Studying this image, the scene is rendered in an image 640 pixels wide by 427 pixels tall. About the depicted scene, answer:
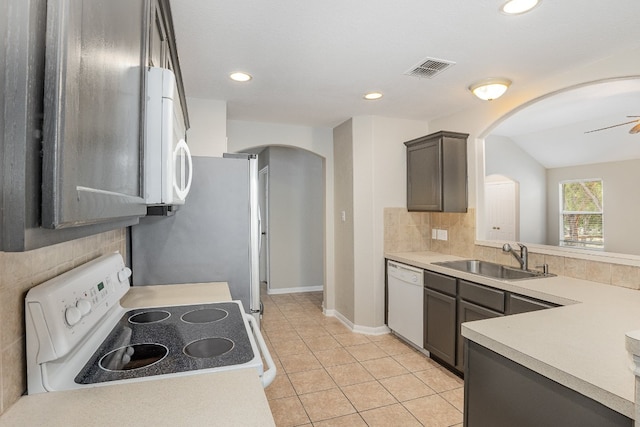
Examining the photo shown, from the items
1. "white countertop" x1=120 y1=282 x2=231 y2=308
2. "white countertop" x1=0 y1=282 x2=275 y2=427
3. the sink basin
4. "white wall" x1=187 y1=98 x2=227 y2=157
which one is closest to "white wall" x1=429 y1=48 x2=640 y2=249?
the sink basin

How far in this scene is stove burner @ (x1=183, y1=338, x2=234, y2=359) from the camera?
1.16 m

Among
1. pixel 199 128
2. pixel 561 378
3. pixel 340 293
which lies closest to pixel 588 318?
pixel 561 378

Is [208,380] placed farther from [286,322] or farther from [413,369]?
[286,322]

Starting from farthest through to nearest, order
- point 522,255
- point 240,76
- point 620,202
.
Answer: point 620,202, point 522,255, point 240,76

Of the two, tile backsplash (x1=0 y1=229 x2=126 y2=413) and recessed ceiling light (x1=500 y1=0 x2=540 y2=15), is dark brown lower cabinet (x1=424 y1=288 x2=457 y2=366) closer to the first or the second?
recessed ceiling light (x1=500 y1=0 x2=540 y2=15)

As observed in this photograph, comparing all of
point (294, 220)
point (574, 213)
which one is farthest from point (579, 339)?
point (294, 220)

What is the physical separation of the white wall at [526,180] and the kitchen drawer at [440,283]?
2.49 metres

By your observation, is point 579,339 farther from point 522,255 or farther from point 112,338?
point 112,338

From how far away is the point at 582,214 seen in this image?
4.40 m

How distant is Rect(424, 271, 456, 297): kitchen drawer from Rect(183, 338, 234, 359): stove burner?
2.13 m

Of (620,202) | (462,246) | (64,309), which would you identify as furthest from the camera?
(620,202)

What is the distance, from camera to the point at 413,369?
2971 millimetres

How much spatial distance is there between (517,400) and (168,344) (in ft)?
4.22

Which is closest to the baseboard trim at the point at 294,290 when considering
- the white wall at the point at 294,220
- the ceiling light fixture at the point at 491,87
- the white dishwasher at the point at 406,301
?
the white wall at the point at 294,220
